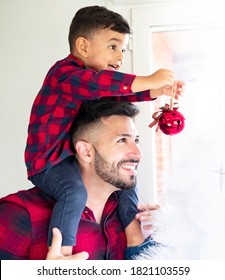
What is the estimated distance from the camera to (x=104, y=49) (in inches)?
59.1

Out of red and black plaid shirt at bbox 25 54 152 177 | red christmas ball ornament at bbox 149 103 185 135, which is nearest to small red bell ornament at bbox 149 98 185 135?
red christmas ball ornament at bbox 149 103 185 135

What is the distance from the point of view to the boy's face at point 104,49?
59.1 inches

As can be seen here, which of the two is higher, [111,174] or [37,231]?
[111,174]

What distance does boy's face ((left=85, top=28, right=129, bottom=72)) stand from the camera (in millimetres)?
1500

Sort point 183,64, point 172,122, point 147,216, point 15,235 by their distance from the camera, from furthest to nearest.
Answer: point 183,64 → point 147,216 → point 15,235 → point 172,122

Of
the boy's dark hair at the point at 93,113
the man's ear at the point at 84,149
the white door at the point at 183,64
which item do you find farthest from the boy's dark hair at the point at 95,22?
the white door at the point at 183,64

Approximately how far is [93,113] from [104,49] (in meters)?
0.23

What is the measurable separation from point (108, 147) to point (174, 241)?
408 mm

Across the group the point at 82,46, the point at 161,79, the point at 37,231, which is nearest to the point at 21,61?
the point at 82,46

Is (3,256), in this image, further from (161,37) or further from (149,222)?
(161,37)

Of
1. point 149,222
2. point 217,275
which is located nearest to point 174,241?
point 217,275

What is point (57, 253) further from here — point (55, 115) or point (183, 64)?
point (183, 64)

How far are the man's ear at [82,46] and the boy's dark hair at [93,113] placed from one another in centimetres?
17

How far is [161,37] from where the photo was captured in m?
2.02
